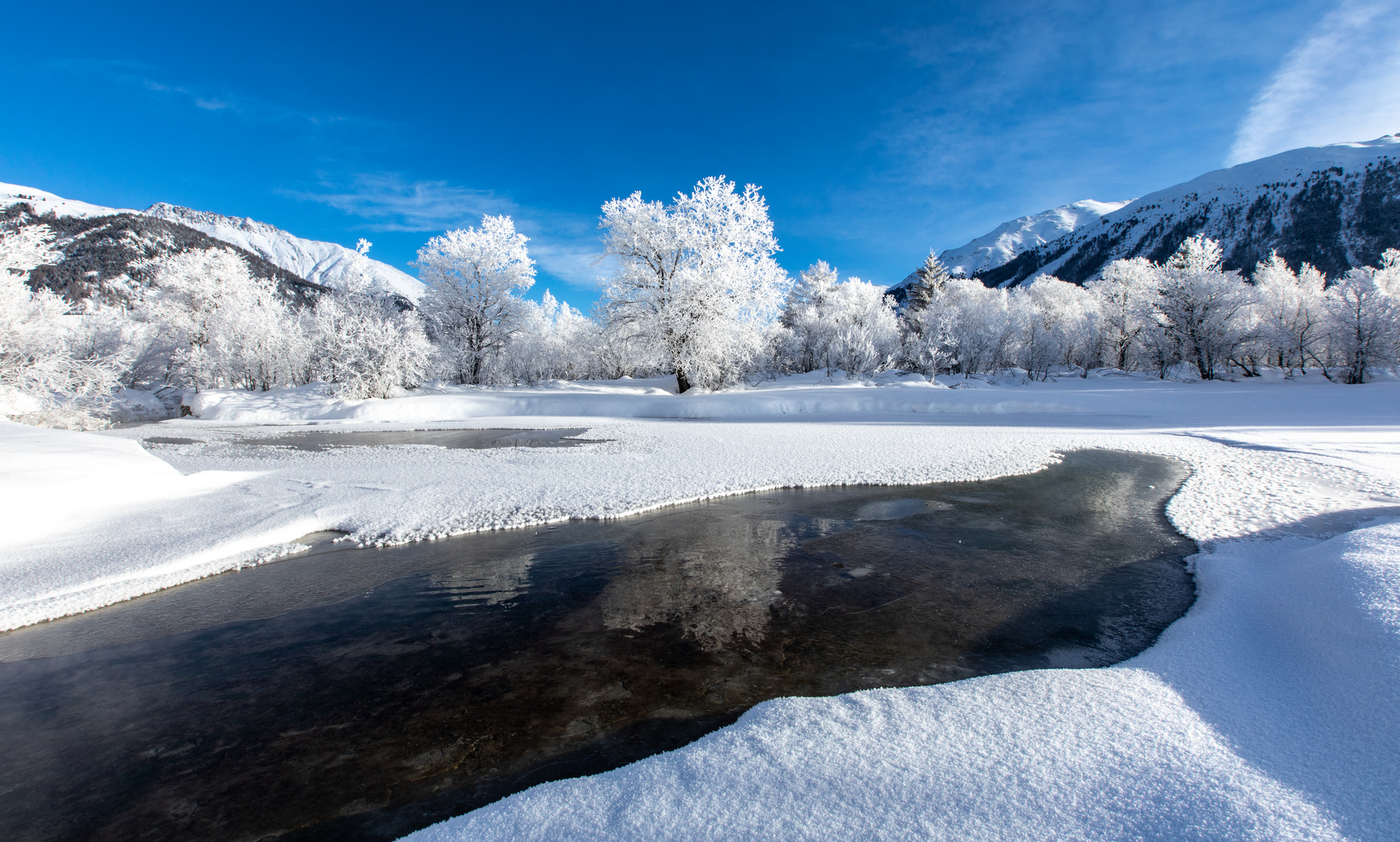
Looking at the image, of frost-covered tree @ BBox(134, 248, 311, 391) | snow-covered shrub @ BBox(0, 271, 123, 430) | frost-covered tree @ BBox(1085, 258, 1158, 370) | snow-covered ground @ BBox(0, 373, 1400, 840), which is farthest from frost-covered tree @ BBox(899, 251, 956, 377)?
frost-covered tree @ BBox(134, 248, 311, 391)

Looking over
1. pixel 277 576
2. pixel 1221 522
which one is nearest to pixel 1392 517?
pixel 1221 522

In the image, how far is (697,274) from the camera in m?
23.1

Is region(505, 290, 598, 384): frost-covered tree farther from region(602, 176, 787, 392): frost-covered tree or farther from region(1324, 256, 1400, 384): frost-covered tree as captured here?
region(1324, 256, 1400, 384): frost-covered tree

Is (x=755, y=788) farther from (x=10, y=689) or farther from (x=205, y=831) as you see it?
(x=10, y=689)

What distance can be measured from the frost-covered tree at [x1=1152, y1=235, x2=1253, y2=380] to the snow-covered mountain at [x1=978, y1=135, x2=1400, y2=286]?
57.7 meters

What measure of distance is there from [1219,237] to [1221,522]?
137046mm

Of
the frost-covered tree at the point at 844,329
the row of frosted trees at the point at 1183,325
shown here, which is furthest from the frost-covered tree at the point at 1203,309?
the frost-covered tree at the point at 844,329

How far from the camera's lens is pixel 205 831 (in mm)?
2439

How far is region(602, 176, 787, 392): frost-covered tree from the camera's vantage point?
76.7 feet

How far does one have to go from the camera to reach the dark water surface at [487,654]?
270 centimetres

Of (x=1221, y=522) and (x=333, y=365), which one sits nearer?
(x=1221, y=522)

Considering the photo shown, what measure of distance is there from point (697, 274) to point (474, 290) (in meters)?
14.2

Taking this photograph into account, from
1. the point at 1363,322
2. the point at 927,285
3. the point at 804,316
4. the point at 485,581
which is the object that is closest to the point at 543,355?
the point at 804,316

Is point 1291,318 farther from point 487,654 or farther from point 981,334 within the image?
point 487,654
